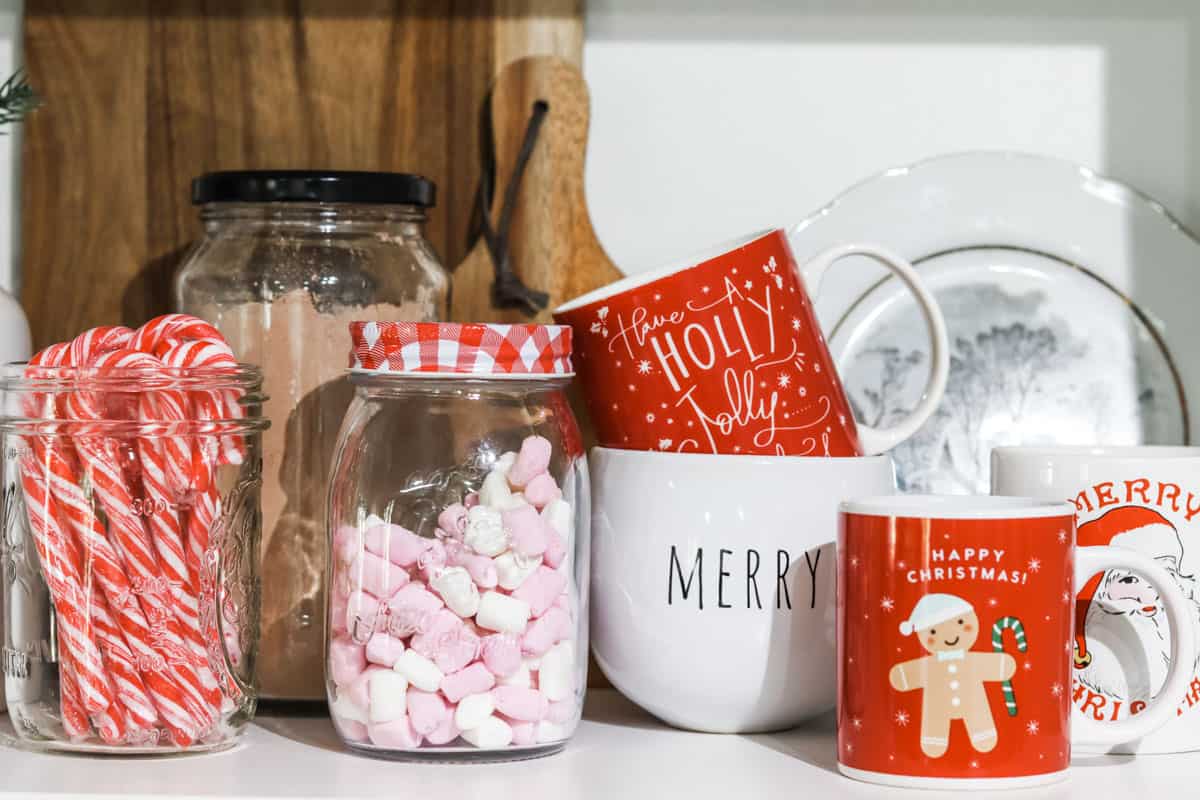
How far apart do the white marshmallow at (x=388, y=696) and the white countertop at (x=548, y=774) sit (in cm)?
3

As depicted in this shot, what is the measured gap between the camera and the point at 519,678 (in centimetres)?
69

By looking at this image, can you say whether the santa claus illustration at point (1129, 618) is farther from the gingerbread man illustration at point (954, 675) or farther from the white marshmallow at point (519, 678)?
the white marshmallow at point (519, 678)

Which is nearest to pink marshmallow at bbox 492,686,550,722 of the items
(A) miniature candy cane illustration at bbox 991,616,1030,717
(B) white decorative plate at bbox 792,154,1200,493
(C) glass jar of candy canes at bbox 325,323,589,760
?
(C) glass jar of candy canes at bbox 325,323,589,760

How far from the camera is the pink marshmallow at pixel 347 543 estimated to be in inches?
28.0

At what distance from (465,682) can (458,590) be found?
45 mm

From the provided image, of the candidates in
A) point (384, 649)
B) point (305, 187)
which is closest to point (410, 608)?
point (384, 649)

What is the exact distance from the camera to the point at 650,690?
75 cm

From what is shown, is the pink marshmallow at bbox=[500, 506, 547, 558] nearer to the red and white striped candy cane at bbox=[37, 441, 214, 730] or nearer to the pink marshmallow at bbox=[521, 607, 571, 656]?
the pink marshmallow at bbox=[521, 607, 571, 656]

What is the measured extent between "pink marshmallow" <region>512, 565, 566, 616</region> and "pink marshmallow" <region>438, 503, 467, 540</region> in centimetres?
4

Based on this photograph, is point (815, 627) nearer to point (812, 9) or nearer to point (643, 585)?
point (643, 585)

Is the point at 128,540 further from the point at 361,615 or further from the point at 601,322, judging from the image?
the point at 601,322

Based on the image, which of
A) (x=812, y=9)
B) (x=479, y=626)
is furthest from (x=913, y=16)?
(x=479, y=626)

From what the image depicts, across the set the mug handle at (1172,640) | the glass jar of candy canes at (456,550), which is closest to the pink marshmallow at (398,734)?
the glass jar of candy canes at (456,550)

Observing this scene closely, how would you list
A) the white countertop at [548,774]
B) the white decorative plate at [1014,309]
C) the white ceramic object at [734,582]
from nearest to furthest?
the white countertop at [548,774], the white ceramic object at [734,582], the white decorative plate at [1014,309]
